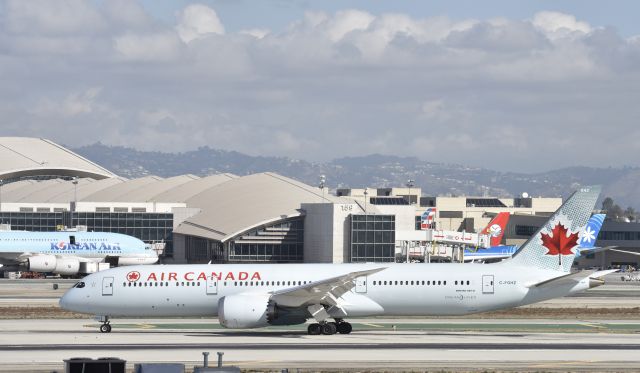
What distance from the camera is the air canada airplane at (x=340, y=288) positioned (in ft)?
171

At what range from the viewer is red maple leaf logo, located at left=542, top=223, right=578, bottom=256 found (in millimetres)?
53188

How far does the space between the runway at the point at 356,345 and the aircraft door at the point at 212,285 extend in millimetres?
2011

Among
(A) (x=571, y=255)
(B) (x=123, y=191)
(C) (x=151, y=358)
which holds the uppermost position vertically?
(B) (x=123, y=191)

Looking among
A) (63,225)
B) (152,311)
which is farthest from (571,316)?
(63,225)

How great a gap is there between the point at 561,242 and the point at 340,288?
10.9m

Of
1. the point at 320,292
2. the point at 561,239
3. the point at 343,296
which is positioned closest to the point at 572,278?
the point at 561,239

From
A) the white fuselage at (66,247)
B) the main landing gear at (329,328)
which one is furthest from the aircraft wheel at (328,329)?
the white fuselage at (66,247)

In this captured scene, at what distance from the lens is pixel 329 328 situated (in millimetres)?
52188

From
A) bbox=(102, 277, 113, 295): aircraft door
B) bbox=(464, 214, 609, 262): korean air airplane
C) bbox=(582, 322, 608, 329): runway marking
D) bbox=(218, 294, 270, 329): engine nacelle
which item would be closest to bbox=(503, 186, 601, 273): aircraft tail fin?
bbox=(582, 322, 608, 329): runway marking

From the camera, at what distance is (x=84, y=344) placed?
47.3 m

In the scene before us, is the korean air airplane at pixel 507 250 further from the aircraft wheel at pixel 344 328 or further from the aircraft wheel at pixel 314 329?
the aircraft wheel at pixel 314 329

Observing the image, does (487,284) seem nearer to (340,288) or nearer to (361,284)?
(361,284)

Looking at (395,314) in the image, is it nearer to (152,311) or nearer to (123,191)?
(152,311)

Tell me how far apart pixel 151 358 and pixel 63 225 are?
365ft
